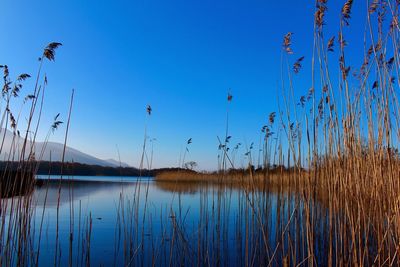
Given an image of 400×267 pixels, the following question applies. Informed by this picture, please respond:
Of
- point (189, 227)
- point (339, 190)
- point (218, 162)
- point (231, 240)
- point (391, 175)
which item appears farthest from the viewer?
point (189, 227)

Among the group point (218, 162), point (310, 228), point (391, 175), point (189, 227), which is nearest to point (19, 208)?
point (310, 228)

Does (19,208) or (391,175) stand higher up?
(391,175)

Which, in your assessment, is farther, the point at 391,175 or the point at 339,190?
the point at 339,190

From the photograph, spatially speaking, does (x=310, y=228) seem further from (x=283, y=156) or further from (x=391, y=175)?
(x=283, y=156)

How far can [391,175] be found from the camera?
7.32ft

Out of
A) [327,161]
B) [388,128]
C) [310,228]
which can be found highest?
[388,128]

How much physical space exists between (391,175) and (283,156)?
1336 millimetres

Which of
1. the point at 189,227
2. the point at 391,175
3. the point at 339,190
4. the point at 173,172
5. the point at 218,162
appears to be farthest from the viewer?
the point at 173,172

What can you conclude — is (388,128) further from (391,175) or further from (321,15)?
(321,15)

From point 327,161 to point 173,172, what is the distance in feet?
53.0

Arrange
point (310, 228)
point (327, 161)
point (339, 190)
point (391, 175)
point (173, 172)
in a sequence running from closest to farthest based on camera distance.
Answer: point (310, 228)
point (391, 175)
point (339, 190)
point (327, 161)
point (173, 172)

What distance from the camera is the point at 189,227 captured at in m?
6.14

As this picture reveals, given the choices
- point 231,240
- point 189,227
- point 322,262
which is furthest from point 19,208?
point 189,227

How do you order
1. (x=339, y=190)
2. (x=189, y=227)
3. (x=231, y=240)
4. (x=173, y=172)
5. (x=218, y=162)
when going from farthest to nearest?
(x=173, y=172) → (x=189, y=227) → (x=231, y=240) → (x=218, y=162) → (x=339, y=190)
